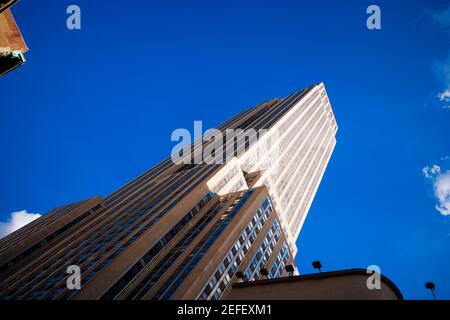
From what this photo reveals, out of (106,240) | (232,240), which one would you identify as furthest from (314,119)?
(106,240)

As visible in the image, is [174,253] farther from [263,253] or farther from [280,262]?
[280,262]

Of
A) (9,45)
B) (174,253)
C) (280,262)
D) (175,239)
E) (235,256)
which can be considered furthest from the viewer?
(280,262)

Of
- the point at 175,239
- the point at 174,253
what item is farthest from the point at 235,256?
the point at 175,239

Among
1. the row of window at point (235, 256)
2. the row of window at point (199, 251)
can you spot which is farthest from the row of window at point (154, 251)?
the row of window at point (235, 256)

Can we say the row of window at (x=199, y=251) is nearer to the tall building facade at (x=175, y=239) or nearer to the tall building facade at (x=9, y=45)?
the tall building facade at (x=175, y=239)

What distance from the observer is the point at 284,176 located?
379ft

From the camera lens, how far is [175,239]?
6112 centimetres

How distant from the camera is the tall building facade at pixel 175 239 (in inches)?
1836

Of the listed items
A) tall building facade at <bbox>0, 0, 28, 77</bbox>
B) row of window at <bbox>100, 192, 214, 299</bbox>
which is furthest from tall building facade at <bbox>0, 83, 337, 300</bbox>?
tall building facade at <bbox>0, 0, 28, 77</bbox>

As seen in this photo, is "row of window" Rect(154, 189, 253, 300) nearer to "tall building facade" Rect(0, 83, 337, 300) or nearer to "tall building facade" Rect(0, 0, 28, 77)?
"tall building facade" Rect(0, 83, 337, 300)

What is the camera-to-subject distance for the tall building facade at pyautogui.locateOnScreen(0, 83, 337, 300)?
153 feet

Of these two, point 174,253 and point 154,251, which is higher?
point 174,253

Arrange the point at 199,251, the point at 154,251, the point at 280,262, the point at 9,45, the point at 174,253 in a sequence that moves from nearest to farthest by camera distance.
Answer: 1. the point at 9,45
2. the point at 199,251
3. the point at 154,251
4. the point at 174,253
5. the point at 280,262

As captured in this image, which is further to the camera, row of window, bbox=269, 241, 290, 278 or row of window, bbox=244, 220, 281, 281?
row of window, bbox=269, 241, 290, 278
